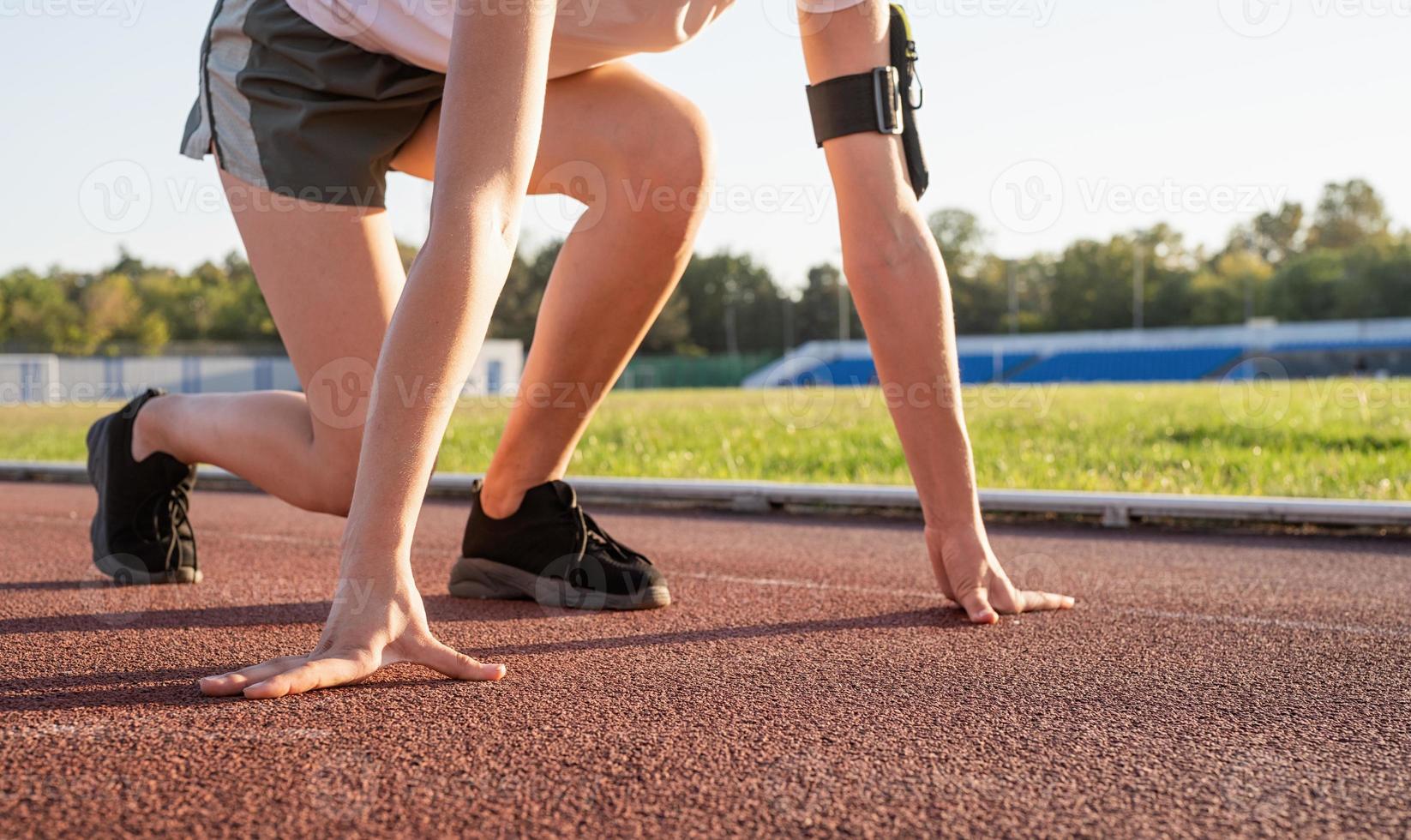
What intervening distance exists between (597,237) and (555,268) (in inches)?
7.3

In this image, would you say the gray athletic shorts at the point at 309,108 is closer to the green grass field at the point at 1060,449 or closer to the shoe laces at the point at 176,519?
the shoe laces at the point at 176,519

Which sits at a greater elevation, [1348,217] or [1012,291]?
[1348,217]

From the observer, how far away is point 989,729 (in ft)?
6.09

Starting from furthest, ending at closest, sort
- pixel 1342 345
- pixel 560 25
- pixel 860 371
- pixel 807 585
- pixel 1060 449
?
pixel 860 371 < pixel 1342 345 < pixel 1060 449 < pixel 807 585 < pixel 560 25

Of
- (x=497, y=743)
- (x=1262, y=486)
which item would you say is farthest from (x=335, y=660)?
(x=1262, y=486)

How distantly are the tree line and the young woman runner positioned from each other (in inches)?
2767

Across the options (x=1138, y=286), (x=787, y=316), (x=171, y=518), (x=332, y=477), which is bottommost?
(x=171, y=518)

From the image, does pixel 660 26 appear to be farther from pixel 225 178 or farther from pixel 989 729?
pixel 989 729

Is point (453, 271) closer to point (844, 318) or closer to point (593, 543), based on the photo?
point (593, 543)

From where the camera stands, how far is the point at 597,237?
9.83 feet

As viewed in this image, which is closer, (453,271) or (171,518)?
(453,271)

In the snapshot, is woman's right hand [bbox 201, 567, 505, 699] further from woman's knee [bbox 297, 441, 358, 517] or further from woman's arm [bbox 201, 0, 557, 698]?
woman's knee [bbox 297, 441, 358, 517]

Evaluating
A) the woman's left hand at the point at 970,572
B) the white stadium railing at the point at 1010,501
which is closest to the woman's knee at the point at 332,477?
the woman's left hand at the point at 970,572

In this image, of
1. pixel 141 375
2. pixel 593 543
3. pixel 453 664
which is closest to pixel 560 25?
pixel 593 543
